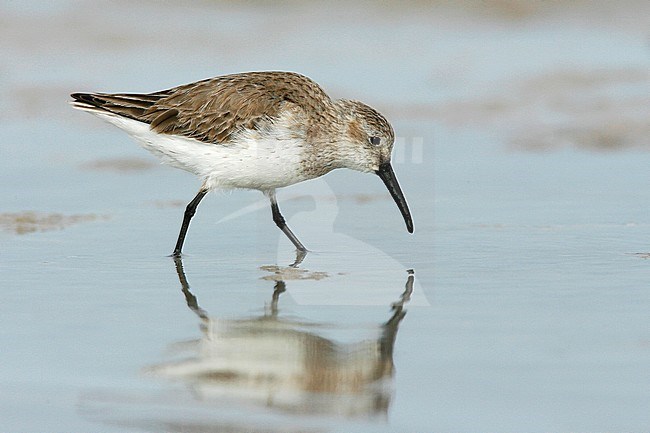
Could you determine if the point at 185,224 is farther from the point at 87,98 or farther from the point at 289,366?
the point at 289,366

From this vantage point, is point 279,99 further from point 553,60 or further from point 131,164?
point 553,60

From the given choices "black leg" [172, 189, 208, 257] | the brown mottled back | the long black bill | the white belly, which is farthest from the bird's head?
"black leg" [172, 189, 208, 257]

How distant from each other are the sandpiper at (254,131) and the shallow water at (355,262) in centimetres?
46

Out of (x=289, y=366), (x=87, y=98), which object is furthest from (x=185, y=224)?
(x=289, y=366)

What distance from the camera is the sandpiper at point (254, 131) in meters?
7.62

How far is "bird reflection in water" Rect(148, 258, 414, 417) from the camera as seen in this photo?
4629mm

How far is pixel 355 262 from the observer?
282 inches

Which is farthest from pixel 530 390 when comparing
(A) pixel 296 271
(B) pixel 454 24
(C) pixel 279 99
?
(B) pixel 454 24

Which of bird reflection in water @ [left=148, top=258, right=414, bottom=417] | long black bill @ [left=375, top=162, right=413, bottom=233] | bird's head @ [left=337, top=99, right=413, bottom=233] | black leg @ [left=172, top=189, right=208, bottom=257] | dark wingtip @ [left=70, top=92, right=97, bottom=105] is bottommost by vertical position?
bird reflection in water @ [left=148, top=258, right=414, bottom=417]

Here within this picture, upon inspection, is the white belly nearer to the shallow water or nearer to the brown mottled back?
the brown mottled back

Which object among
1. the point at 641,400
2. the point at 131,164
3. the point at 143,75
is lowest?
the point at 641,400

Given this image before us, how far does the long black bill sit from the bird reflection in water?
75.8 inches

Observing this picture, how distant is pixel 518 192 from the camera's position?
9.27 meters

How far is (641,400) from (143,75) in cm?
1039
